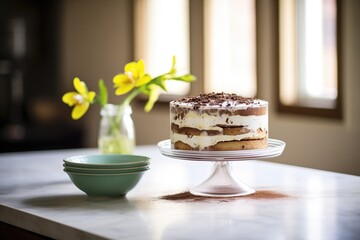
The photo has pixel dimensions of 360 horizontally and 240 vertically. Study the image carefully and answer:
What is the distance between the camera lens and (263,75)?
5195mm

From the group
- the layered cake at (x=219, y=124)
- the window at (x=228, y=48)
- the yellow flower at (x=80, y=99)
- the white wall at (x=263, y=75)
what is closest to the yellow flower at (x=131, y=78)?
the yellow flower at (x=80, y=99)

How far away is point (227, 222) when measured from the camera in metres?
1.75

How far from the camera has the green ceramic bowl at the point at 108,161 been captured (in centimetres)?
205

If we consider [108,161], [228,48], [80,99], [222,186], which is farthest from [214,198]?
[228,48]

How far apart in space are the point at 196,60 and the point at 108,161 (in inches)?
145

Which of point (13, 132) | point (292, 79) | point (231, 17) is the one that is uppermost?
point (231, 17)

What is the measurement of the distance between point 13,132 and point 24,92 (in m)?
0.39

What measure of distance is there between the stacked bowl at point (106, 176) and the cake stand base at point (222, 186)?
0.17 m

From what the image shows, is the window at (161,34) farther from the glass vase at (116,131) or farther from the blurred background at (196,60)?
the glass vase at (116,131)

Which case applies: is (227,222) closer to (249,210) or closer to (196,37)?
(249,210)

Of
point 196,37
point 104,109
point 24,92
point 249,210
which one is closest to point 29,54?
point 24,92

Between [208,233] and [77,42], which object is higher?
[77,42]

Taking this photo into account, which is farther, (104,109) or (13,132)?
(13,132)

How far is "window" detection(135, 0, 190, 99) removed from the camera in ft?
20.8
